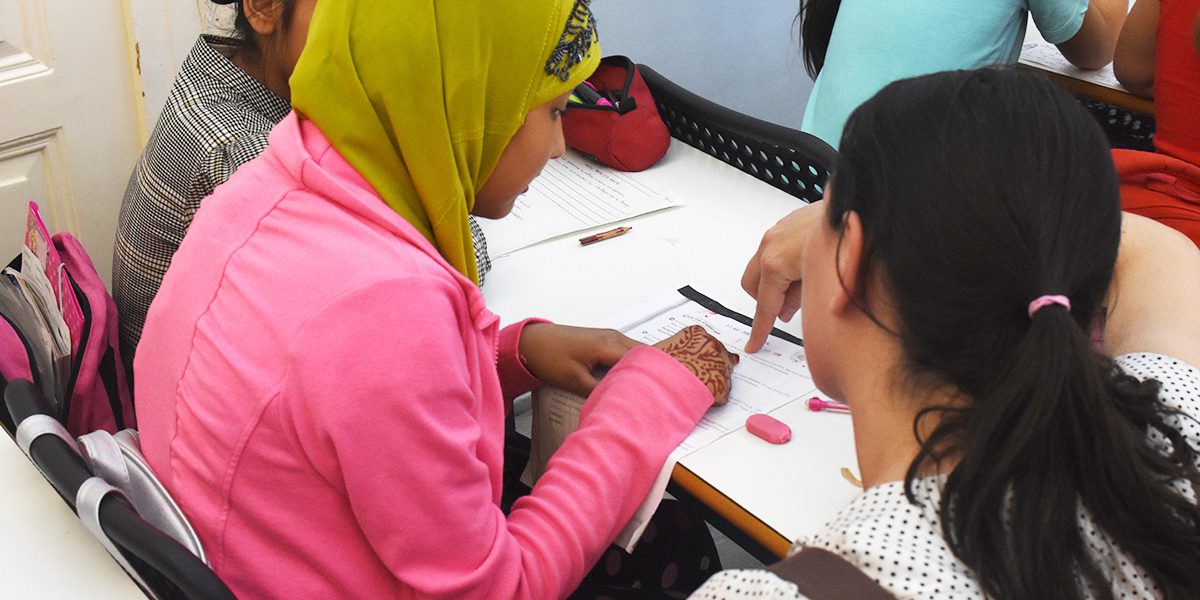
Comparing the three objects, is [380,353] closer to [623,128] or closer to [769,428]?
[769,428]

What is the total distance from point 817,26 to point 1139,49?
60 centimetres

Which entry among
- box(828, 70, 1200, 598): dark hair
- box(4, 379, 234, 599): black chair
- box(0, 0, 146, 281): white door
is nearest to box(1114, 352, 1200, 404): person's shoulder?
box(828, 70, 1200, 598): dark hair

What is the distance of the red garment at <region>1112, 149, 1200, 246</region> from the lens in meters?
1.72

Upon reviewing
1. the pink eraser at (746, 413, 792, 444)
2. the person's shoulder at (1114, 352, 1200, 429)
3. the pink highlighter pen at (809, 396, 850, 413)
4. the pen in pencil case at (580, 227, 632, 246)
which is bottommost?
the pen in pencil case at (580, 227, 632, 246)

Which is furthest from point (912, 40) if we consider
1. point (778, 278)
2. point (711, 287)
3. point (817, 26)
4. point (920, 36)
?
point (778, 278)

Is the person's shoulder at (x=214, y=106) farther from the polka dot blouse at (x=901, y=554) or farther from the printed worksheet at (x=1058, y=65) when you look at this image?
the printed worksheet at (x=1058, y=65)

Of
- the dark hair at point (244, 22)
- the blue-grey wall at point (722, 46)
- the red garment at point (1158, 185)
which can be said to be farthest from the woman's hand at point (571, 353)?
the blue-grey wall at point (722, 46)

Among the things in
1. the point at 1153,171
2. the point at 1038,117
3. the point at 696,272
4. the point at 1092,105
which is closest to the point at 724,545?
the point at 696,272

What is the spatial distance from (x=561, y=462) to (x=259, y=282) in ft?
1.14

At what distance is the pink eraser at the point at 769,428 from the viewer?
1.11 metres

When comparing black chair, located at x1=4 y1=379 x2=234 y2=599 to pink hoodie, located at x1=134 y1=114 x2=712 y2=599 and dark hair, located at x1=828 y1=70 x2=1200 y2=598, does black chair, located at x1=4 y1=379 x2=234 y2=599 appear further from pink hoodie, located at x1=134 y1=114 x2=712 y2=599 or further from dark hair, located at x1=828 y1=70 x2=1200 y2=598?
dark hair, located at x1=828 y1=70 x2=1200 y2=598

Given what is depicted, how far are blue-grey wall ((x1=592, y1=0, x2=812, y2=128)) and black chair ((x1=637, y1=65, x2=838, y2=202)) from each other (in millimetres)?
A: 981

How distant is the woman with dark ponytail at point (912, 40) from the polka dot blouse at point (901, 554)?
3.68 ft

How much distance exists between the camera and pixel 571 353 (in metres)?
1.24
